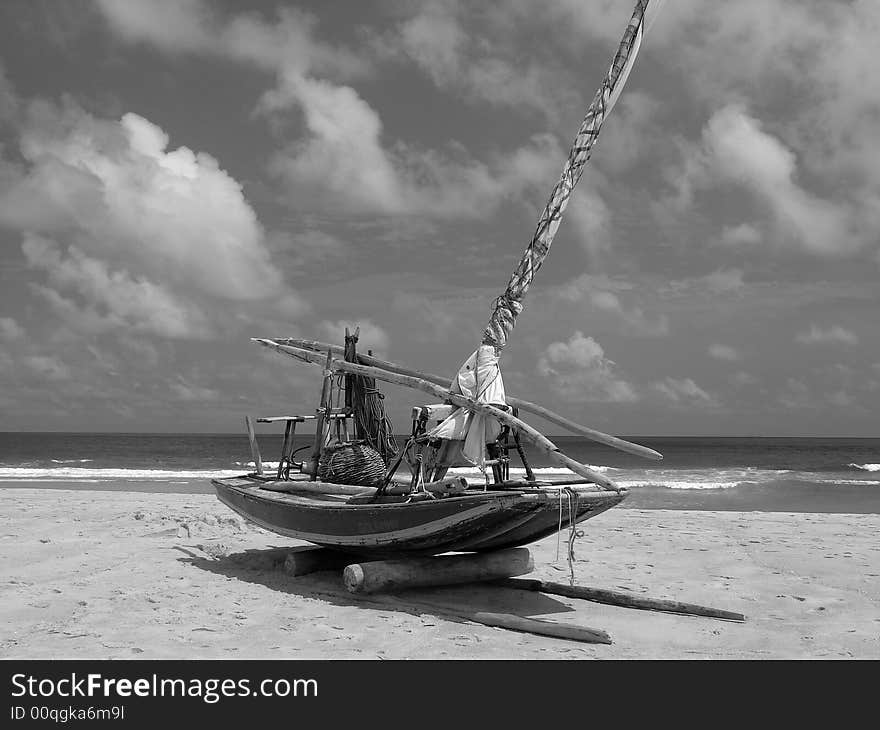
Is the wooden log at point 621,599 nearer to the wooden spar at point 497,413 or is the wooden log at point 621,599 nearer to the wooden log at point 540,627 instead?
the wooden log at point 540,627

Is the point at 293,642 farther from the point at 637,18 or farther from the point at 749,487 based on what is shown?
the point at 749,487

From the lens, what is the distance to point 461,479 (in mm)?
7352

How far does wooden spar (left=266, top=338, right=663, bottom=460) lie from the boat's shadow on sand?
171 centimetres

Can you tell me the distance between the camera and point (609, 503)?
289 inches

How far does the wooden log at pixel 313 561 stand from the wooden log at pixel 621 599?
200 cm

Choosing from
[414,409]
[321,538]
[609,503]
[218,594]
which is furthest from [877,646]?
[218,594]

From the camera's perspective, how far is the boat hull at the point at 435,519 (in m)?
7.00

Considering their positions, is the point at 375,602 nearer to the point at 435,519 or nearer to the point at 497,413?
the point at 435,519

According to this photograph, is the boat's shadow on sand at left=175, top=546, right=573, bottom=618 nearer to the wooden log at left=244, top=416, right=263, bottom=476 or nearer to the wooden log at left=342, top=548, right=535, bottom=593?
the wooden log at left=342, top=548, right=535, bottom=593

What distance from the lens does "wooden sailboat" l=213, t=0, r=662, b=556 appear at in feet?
23.7

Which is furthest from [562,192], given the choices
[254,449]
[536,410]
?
[254,449]

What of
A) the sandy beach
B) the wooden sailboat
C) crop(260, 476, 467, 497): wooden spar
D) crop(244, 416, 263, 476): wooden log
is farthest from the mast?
crop(244, 416, 263, 476): wooden log

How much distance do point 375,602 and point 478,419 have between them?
2.10m
